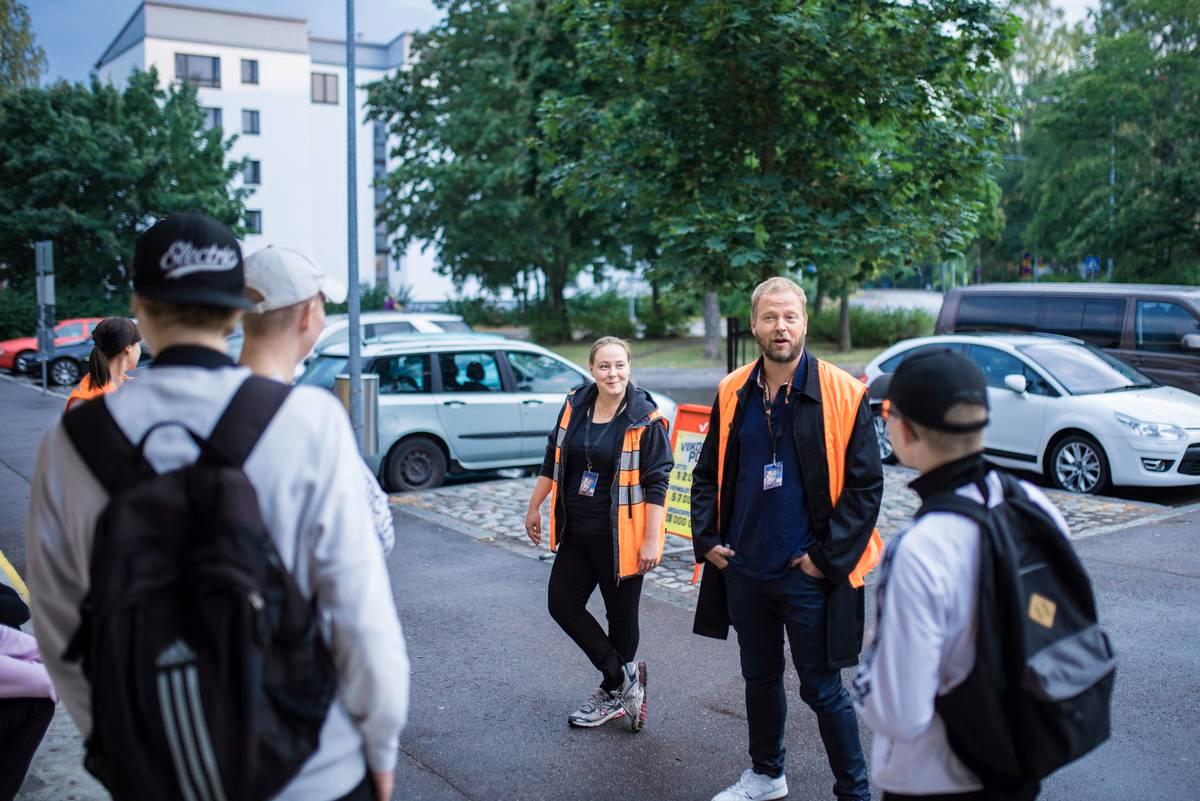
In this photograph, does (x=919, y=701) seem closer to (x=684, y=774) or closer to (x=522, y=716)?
(x=684, y=774)

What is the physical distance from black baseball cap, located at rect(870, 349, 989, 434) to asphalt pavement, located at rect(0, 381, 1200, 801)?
2360 mm

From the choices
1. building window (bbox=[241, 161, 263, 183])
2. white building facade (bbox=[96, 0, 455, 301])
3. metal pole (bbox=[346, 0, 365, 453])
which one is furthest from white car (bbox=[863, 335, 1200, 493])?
building window (bbox=[241, 161, 263, 183])

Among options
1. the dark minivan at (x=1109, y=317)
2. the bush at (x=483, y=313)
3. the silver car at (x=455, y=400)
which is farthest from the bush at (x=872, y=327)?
the silver car at (x=455, y=400)

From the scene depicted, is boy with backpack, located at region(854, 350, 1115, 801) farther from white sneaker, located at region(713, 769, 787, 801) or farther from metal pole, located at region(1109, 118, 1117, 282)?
metal pole, located at region(1109, 118, 1117, 282)

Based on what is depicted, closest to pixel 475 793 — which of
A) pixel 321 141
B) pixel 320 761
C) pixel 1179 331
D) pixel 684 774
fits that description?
pixel 684 774

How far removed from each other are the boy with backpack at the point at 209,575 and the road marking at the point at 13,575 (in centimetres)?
559

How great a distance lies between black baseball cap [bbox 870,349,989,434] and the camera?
7.80 ft

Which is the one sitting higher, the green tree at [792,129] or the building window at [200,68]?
the building window at [200,68]

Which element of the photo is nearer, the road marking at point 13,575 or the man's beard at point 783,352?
the man's beard at point 783,352

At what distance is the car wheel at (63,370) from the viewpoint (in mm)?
26922

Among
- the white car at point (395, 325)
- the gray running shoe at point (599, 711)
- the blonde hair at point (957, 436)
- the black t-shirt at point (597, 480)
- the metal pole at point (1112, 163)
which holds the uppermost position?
the metal pole at point (1112, 163)

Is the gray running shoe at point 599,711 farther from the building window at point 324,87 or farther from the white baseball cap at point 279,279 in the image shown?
the building window at point 324,87

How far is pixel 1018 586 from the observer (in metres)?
2.28

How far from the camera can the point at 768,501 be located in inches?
155
